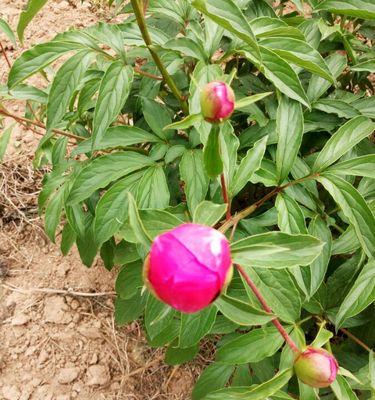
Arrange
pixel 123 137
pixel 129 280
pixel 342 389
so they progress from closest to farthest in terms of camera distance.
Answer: pixel 342 389
pixel 123 137
pixel 129 280

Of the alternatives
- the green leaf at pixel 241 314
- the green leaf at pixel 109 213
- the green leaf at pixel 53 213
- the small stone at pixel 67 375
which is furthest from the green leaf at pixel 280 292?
the small stone at pixel 67 375

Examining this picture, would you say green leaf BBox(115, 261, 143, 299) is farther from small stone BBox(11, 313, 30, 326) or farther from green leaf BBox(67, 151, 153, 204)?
small stone BBox(11, 313, 30, 326)

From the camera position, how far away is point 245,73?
5.47ft

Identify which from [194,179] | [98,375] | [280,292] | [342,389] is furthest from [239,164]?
[98,375]

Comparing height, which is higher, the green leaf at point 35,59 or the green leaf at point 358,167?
the green leaf at point 35,59

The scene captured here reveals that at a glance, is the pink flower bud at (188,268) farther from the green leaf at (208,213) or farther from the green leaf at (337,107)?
the green leaf at (337,107)

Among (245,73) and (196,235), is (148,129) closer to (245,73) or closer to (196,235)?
(245,73)

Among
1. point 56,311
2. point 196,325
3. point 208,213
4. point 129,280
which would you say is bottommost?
point 56,311

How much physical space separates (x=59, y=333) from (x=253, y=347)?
0.97 meters

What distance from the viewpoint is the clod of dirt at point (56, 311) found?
200 centimetres

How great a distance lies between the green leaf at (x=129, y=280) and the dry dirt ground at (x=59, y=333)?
51 cm

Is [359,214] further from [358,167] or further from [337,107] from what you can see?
[337,107]

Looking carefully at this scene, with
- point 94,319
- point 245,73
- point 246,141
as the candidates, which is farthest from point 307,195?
point 94,319

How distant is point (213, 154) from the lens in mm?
956
